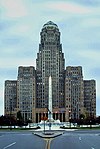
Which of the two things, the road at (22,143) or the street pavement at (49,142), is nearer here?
the road at (22,143)

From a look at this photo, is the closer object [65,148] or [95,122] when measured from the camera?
[65,148]

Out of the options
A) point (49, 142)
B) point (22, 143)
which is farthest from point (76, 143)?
point (22, 143)

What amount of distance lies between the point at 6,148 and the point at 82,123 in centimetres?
11226

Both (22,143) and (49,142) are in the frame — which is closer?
(22,143)

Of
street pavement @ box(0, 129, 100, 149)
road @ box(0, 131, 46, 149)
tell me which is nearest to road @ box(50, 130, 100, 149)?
street pavement @ box(0, 129, 100, 149)

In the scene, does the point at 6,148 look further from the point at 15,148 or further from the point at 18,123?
the point at 18,123

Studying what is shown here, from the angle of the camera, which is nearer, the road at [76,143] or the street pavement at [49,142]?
the road at [76,143]

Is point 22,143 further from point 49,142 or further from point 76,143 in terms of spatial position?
point 76,143

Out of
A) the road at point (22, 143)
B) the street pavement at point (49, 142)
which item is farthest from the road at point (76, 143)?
the road at point (22, 143)

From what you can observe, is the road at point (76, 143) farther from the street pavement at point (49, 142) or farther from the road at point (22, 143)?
the road at point (22, 143)

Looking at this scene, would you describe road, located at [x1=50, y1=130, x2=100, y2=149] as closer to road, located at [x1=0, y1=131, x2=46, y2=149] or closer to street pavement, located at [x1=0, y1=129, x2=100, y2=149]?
street pavement, located at [x1=0, y1=129, x2=100, y2=149]

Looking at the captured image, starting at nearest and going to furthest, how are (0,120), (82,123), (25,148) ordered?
(25,148) → (0,120) → (82,123)

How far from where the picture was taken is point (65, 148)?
29484 millimetres

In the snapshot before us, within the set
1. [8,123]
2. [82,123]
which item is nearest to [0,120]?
[8,123]
